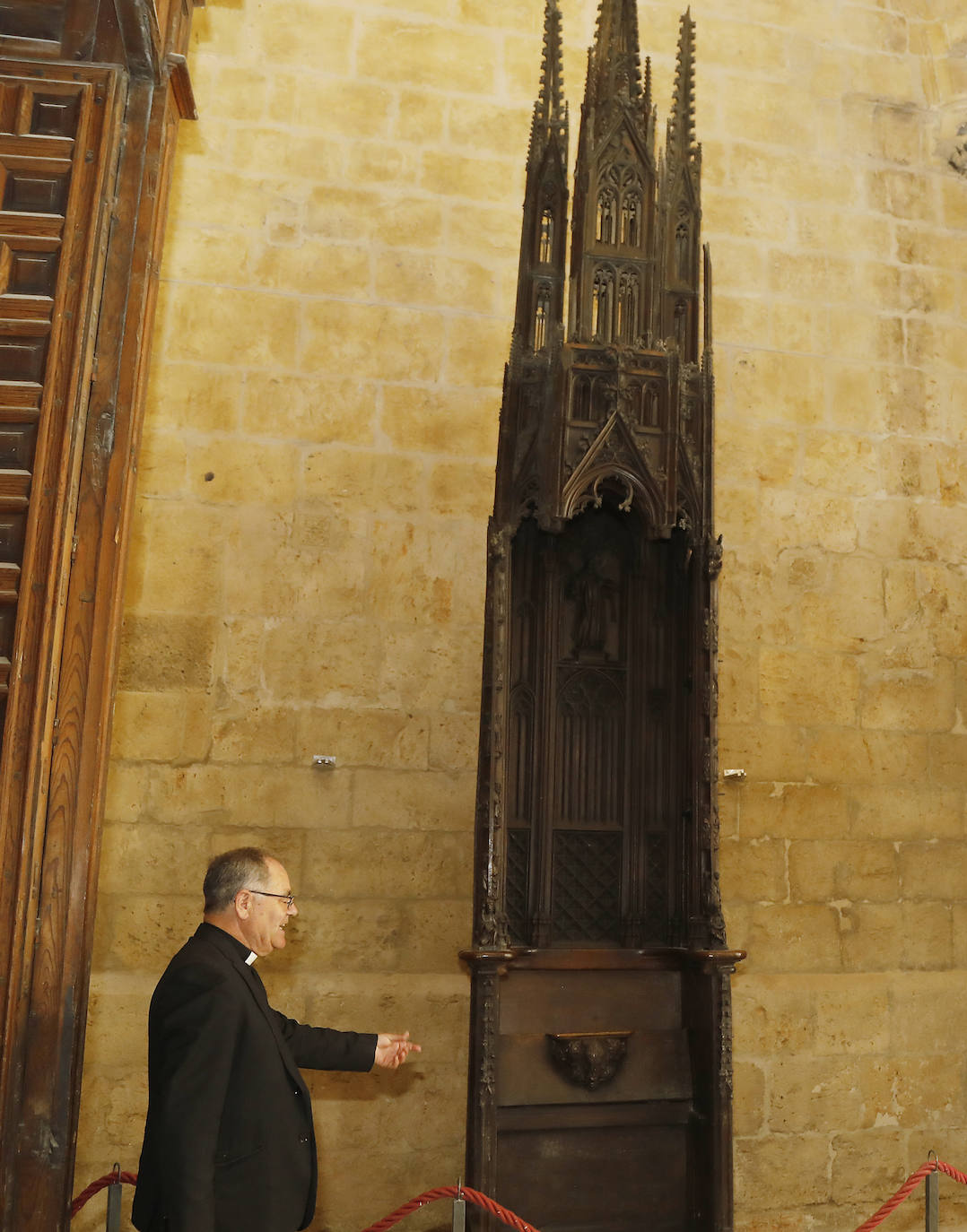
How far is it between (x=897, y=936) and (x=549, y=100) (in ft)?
12.7

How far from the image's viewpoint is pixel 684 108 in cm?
449

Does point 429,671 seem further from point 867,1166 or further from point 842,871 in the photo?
point 867,1166

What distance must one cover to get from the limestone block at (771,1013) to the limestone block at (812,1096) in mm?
74

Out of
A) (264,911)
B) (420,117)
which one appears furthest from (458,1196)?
(420,117)

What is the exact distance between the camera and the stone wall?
464 centimetres

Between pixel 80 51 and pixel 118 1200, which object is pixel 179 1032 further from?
pixel 80 51

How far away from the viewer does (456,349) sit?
520 cm

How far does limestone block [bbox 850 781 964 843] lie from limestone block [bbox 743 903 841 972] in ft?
1.48

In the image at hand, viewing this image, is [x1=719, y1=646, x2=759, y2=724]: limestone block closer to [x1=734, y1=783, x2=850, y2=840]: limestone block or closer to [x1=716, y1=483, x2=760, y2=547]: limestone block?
[x1=734, y1=783, x2=850, y2=840]: limestone block

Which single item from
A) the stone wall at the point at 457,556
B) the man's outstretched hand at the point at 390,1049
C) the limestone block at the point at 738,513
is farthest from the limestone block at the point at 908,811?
the man's outstretched hand at the point at 390,1049

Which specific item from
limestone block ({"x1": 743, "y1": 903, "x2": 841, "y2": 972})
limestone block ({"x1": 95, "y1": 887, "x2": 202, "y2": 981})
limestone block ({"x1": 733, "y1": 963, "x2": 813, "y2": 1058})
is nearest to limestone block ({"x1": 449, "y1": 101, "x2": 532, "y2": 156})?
limestone block ({"x1": 95, "y1": 887, "x2": 202, "y2": 981})

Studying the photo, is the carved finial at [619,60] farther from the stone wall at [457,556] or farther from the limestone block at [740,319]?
the limestone block at [740,319]

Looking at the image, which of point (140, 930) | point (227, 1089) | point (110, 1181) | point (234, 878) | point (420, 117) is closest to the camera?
point (227, 1089)

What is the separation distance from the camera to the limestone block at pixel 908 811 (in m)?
5.29
